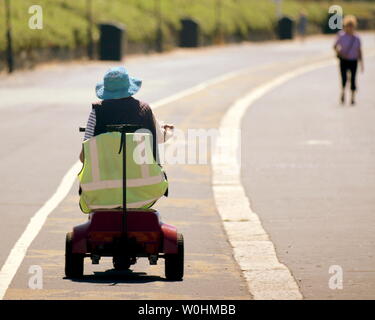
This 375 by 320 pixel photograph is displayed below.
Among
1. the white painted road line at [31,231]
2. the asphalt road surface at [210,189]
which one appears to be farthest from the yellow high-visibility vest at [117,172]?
the white painted road line at [31,231]

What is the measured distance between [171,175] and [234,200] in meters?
2.24

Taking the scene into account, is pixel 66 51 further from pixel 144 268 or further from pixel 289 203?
pixel 144 268

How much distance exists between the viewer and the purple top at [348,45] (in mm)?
25641

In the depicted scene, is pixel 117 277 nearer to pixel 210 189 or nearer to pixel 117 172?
pixel 117 172

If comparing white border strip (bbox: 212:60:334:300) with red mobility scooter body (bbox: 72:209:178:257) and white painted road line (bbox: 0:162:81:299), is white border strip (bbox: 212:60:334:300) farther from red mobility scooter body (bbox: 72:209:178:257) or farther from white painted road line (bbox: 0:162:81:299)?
white painted road line (bbox: 0:162:81:299)

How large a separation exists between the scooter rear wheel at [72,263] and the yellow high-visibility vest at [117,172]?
1.03ft

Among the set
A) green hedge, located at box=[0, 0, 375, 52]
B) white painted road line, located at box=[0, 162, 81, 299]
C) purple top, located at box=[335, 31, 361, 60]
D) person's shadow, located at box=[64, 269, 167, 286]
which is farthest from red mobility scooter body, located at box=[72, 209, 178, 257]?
green hedge, located at box=[0, 0, 375, 52]

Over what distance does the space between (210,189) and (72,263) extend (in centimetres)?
512

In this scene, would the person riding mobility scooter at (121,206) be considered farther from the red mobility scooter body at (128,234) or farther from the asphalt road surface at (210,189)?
the asphalt road surface at (210,189)

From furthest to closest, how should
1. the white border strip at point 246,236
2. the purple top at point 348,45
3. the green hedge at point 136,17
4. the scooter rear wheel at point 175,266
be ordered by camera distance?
the green hedge at point 136,17
the purple top at point 348,45
the scooter rear wheel at point 175,266
the white border strip at point 246,236

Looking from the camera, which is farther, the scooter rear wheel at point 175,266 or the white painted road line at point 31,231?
the white painted road line at point 31,231

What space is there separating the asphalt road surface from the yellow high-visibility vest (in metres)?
0.59

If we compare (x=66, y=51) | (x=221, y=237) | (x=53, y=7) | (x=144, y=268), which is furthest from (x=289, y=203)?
(x=53, y=7)

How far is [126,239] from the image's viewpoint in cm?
875
